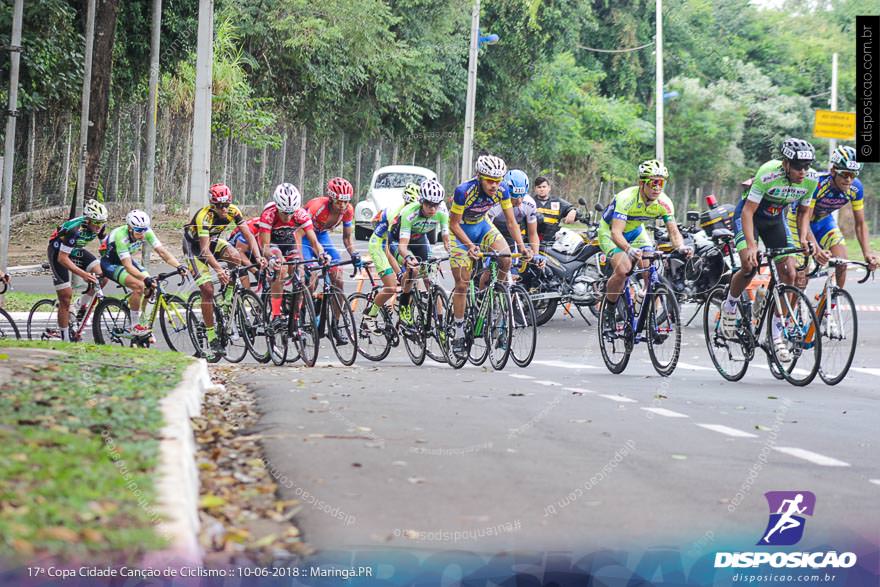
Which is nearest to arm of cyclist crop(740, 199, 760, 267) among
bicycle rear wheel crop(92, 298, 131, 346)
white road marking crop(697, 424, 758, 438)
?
white road marking crop(697, 424, 758, 438)

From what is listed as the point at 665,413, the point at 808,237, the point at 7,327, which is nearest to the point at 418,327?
the point at 808,237

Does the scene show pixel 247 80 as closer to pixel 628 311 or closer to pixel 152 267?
pixel 152 267

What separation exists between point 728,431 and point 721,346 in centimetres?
396

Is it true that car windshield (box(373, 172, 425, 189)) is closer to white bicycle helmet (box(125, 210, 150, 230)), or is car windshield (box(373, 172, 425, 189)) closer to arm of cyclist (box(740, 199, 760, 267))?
white bicycle helmet (box(125, 210, 150, 230))

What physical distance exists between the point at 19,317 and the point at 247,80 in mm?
23711

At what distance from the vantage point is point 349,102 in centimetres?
4694

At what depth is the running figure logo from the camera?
640 cm

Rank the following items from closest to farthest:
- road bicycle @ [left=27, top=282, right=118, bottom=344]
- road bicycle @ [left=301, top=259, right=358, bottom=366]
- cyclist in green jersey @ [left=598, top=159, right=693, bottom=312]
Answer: cyclist in green jersey @ [left=598, top=159, right=693, bottom=312] < road bicycle @ [left=301, top=259, right=358, bottom=366] < road bicycle @ [left=27, top=282, right=118, bottom=344]

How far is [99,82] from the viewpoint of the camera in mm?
28031

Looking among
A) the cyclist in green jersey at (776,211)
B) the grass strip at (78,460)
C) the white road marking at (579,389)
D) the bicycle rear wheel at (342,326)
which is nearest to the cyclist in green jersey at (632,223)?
the cyclist in green jersey at (776,211)

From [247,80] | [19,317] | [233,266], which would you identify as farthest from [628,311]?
[247,80]

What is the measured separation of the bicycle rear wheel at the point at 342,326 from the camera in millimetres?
15047

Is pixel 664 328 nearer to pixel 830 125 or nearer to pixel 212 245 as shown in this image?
pixel 212 245

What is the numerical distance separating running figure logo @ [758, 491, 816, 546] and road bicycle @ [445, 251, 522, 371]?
268 inches
